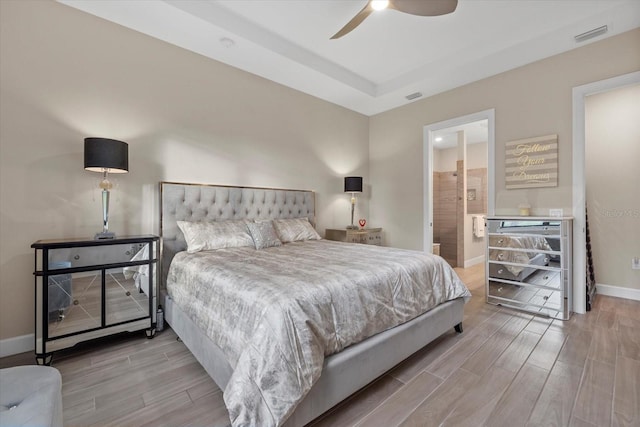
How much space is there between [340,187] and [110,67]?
3.34 meters

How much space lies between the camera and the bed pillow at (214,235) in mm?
2764

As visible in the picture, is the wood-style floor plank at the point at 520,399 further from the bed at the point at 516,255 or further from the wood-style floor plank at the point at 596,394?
the bed at the point at 516,255

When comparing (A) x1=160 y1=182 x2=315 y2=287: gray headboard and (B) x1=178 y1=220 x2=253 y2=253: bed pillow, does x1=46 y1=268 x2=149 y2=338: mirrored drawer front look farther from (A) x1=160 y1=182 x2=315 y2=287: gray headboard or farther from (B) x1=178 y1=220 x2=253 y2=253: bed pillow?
(B) x1=178 y1=220 x2=253 y2=253: bed pillow

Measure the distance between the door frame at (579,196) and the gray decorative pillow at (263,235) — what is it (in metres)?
3.27

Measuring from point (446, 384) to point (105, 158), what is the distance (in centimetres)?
306

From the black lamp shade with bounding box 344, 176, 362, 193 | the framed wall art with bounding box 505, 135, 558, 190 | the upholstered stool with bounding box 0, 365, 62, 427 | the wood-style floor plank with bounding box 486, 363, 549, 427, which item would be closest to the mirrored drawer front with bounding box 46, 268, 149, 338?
the upholstered stool with bounding box 0, 365, 62, 427

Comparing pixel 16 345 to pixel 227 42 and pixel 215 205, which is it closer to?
pixel 215 205

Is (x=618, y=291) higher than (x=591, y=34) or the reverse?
the reverse

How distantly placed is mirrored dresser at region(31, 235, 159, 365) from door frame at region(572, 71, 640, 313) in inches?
170

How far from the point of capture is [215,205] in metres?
3.27

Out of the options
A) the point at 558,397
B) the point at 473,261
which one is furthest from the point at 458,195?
the point at 558,397

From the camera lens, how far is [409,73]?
13.2 ft

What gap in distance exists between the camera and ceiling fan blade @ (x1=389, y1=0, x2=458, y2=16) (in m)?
2.16

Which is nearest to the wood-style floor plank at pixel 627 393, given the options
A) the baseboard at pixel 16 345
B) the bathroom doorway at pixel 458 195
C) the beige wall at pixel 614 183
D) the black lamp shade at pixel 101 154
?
the beige wall at pixel 614 183
